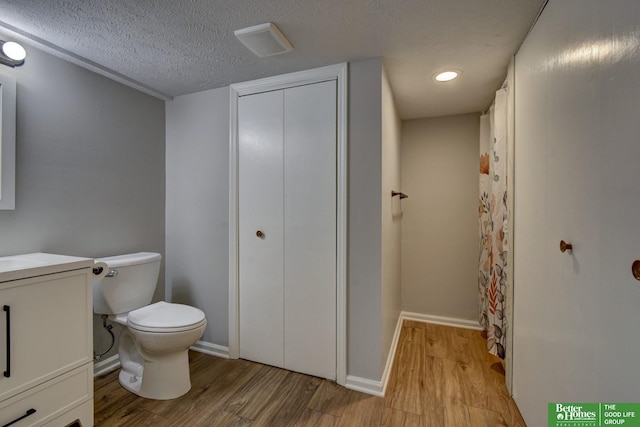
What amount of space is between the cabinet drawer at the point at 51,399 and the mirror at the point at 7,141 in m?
0.91

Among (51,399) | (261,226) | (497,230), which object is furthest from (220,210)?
(497,230)

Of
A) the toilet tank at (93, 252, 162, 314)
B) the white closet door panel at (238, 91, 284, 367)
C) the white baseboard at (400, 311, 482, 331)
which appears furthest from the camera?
the white baseboard at (400, 311, 482, 331)

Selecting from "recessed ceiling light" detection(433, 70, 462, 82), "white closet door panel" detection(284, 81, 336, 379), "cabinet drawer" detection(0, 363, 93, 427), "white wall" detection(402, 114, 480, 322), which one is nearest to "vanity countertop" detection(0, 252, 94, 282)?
"cabinet drawer" detection(0, 363, 93, 427)

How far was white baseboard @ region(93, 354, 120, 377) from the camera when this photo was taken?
1878mm

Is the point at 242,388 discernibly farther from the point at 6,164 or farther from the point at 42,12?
the point at 42,12

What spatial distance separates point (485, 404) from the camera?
5.36 ft

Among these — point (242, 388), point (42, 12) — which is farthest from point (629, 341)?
point (42, 12)

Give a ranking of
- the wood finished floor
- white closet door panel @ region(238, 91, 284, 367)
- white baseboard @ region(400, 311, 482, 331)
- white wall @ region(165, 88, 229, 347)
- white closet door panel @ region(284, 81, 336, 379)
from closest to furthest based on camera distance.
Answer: the wood finished floor → white closet door panel @ region(284, 81, 336, 379) → white closet door panel @ region(238, 91, 284, 367) → white wall @ region(165, 88, 229, 347) → white baseboard @ region(400, 311, 482, 331)

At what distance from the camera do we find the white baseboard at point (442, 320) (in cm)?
269

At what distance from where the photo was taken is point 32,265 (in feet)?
3.90

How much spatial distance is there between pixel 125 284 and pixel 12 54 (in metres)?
1.34

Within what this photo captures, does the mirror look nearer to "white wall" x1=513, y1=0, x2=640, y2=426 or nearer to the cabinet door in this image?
the cabinet door

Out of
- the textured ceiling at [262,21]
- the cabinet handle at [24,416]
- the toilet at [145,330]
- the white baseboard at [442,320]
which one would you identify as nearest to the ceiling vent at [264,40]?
the textured ceiling at [262,21]

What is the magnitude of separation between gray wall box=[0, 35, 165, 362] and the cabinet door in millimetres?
535
